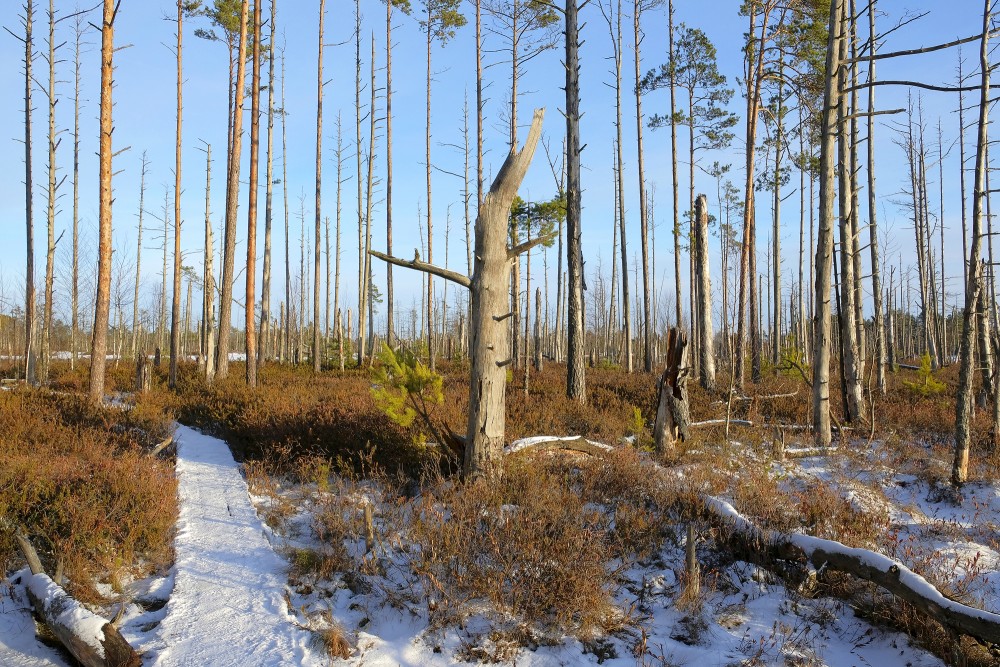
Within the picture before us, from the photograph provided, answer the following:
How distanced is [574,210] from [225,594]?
8284mm

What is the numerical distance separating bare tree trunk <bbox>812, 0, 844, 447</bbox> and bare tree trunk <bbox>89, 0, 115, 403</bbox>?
1226 centimetres

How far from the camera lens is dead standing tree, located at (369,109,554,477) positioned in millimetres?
5633

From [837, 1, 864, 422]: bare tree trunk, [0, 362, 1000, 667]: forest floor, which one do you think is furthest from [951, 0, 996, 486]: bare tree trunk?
[837, 1, 864, 422]: bare tree trunk

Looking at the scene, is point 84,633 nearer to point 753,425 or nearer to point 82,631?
point 82,631

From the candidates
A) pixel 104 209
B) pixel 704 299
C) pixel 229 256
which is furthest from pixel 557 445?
pixel 229 256

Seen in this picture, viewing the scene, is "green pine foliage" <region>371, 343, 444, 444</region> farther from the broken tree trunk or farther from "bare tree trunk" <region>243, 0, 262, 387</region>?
"bare tree trunk" <region>243, 0, 262, 387</region>

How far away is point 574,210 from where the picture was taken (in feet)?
34.8

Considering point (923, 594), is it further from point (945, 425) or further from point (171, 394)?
point (171, 394)

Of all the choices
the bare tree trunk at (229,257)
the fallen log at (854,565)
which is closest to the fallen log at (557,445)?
the fallen log at (854,565)

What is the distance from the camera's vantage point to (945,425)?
884 cm

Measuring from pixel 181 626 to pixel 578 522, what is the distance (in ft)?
10.3

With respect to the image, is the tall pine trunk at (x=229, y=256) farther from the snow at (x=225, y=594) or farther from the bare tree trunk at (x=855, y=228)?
the bare tree trunk at (x=855, y=228)

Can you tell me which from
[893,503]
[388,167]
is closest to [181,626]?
[893,503]

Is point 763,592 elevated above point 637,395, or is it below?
below
